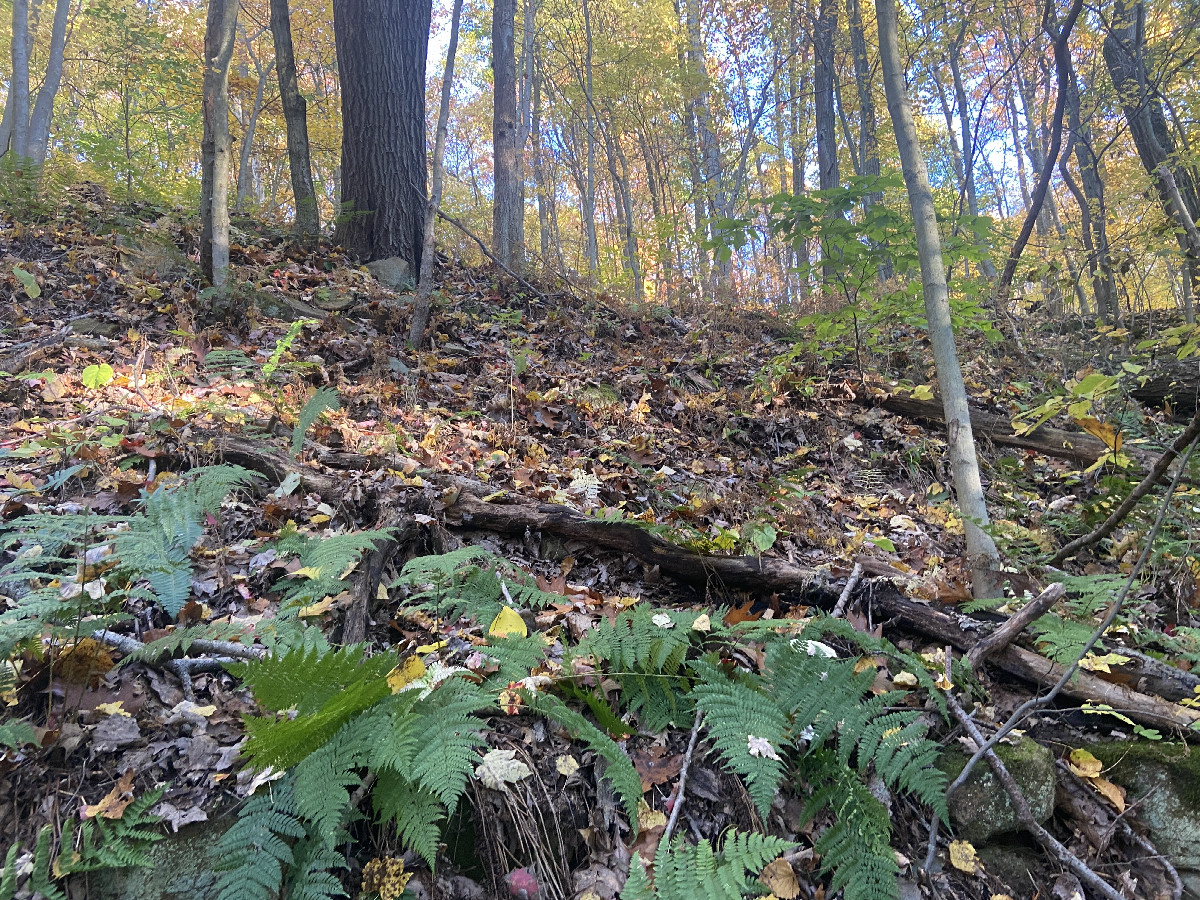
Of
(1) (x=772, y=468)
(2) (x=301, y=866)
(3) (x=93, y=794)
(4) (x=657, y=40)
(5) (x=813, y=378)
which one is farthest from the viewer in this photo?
(4) (x=657, y=40)

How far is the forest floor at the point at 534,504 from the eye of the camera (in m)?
1.90

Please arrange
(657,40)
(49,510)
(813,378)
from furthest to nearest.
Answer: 1. (657,40)
2. (813,378)
3. (49,510)

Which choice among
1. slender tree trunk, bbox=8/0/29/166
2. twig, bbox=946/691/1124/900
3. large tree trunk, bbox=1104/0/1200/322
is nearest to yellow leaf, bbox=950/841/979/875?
twig, bbox=946/691/1124/900

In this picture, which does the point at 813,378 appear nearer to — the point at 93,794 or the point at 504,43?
the point at 93,794

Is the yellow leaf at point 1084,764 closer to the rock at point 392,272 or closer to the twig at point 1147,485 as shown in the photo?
the twig at point 1147,485

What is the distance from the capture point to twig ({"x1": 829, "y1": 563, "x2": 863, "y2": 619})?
106 inches

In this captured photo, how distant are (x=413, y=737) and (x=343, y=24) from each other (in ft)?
28.8

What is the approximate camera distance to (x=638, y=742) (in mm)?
2125

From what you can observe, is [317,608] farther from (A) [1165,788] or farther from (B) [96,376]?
(A) [1165,788]

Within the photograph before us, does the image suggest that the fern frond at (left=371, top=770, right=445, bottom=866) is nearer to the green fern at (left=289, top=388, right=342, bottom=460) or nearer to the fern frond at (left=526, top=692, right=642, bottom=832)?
the fern frond at (left=526, top=692, right=642, bottom=832)

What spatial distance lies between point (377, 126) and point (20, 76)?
32.9 ft

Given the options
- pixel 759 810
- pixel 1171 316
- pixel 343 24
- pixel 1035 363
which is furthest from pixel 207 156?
pixel 1171 316

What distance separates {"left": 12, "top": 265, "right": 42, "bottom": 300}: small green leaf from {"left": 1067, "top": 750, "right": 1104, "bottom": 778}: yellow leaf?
7206mm

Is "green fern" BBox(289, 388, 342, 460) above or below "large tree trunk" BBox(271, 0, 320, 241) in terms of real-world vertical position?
below
